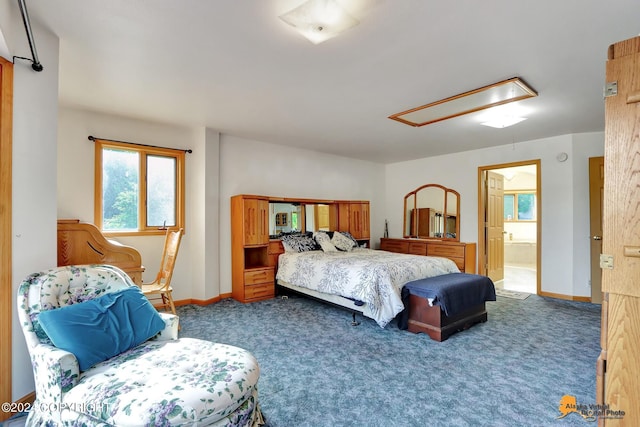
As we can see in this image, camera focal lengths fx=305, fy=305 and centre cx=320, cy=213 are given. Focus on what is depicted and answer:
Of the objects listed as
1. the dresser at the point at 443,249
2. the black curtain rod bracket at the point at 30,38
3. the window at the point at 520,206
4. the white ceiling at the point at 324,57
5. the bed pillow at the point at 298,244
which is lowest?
the dresser at the point at 443,249

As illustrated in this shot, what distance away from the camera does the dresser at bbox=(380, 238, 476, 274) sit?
5496 mm

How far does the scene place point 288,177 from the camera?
552 cm

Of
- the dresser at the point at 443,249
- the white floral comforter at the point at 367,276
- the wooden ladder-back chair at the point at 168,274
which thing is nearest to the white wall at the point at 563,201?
Answer: the dresser at the point at 443,249

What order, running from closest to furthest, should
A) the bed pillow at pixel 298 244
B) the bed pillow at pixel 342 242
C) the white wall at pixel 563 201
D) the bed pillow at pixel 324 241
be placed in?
the white wall at pixel 563 201 → the bed pillow at pixel 298 244 → the bed pillow at pixel 324 241 → the bed pillow at pixel 342 242

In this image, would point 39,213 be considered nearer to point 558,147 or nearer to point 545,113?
point 545,113

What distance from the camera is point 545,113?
367 cm

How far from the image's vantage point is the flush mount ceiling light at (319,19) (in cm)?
179

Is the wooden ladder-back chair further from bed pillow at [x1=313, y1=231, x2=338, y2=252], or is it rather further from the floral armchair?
bed pillow at [x1=313, y1=231, x2=338, y2=252]

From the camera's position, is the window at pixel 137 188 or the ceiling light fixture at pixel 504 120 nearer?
the ceiling light fixture at pixel 504 120

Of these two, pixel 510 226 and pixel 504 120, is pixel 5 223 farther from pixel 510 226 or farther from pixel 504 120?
pixel 510 226

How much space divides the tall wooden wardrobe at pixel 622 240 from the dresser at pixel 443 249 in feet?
14.7

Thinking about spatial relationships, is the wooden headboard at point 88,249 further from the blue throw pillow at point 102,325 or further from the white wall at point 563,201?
the white wall at point 563,201

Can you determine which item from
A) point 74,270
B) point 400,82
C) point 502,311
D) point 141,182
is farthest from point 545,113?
point 141,182

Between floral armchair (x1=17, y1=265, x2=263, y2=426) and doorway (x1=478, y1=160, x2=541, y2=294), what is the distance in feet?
17.0
